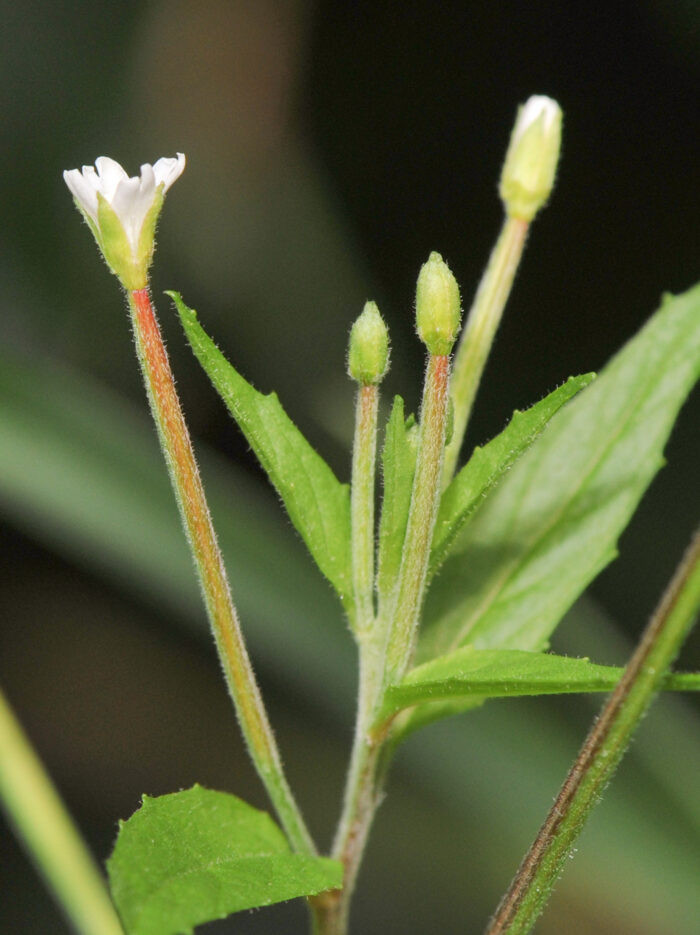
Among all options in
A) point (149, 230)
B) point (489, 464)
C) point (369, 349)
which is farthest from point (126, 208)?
point (489, 464)

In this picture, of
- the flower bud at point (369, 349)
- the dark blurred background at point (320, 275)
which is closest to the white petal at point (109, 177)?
the flower bud at point (369, 349)

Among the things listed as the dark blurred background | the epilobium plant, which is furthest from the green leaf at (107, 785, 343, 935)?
the dark blurred background

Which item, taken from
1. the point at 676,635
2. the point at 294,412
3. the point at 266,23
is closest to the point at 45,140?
the point at 266,23

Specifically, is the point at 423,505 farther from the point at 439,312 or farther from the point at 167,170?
the point at 167,170

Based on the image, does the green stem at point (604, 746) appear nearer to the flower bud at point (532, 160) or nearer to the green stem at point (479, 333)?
the green stem at point (479, 333)

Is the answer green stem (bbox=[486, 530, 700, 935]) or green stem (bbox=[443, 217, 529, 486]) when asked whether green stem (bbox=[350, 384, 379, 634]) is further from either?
green stem (bbox=[486, 530, 700, 935])

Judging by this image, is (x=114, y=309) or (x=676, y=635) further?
(x=114, y=309)

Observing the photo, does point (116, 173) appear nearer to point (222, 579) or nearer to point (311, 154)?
point (222, 579)
